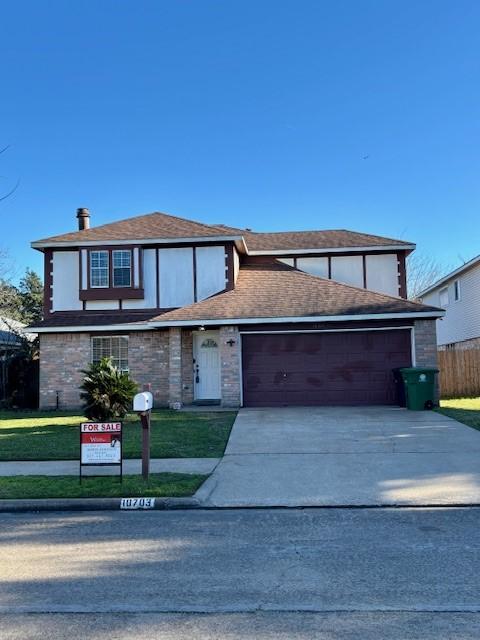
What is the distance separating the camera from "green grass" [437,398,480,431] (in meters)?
14.3

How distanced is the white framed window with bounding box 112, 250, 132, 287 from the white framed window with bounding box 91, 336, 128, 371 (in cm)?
182

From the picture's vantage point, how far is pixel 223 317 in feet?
59.8

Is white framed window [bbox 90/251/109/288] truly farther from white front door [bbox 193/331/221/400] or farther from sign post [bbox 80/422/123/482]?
sign post [bbox 80/422/123/482]

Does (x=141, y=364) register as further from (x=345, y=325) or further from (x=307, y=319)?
(x=345, y=325)

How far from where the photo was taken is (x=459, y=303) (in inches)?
1153

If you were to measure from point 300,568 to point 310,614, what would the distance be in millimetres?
Result: 991

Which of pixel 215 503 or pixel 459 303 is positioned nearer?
pixel 215 503

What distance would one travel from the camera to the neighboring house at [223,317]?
18.4m

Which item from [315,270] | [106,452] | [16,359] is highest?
[315,270]

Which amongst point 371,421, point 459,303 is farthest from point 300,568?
point 459,303

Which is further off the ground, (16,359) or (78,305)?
(78,305)

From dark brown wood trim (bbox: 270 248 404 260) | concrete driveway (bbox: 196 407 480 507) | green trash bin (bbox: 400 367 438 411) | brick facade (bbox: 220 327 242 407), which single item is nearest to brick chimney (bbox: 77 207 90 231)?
dark brown wood trim (bbox: 270 248 404 260)

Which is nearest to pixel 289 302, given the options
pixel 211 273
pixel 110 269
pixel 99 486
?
pixel 211 273

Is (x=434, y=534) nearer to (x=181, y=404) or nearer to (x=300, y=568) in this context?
(x=300, y=568)
